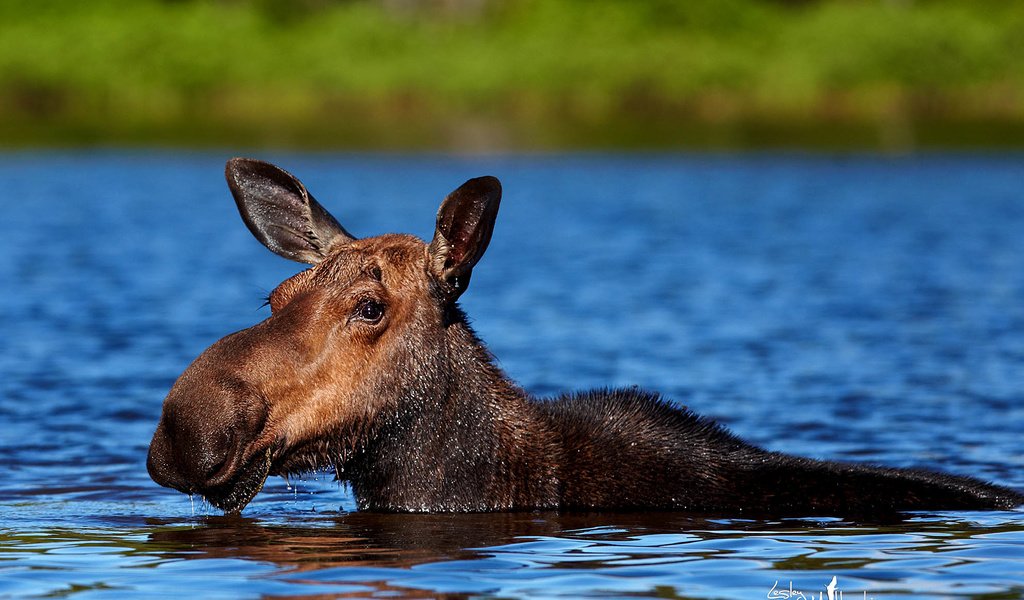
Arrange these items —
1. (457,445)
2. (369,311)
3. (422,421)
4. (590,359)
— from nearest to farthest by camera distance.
A: 1. (369,311)
2. (422,421)
3. (457,445)
4. (590,359)

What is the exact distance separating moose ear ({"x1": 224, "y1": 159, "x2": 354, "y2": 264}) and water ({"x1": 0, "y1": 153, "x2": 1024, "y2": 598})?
4.99 feet

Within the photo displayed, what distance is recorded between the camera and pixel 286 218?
31.6 ft

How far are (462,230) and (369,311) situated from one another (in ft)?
2.16

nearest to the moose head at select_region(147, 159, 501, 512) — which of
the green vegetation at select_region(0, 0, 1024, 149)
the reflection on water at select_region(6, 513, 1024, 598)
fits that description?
the reflection on water at select_region(6, 513, 1024, 598)

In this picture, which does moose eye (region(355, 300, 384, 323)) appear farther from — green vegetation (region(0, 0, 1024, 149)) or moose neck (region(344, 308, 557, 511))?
green vegetation (region(0, 0, 1024, 149))

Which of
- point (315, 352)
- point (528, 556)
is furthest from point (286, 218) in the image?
point (528, 556)

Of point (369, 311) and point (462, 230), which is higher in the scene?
point (462, 230)

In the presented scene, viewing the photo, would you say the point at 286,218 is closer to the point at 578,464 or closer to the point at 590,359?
the point at 578,464

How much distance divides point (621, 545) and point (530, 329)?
1157 centimetres

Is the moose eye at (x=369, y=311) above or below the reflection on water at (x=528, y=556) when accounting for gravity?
above

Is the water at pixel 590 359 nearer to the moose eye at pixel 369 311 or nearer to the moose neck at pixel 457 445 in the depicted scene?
the moose neck at pixel 457 445

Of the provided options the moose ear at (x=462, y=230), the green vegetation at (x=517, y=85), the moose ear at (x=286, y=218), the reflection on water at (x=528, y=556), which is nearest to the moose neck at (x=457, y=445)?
the reflection on water at (x=528, y=556)

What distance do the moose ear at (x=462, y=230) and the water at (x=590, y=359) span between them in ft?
4.29

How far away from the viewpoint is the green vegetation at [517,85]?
6612 cm
